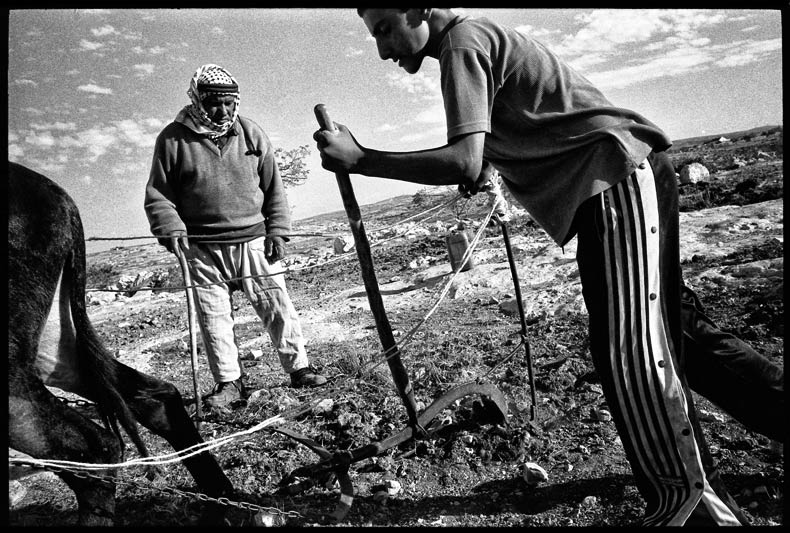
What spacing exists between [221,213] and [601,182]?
2.93 m

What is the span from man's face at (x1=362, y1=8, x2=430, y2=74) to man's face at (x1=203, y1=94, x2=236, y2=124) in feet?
7.50

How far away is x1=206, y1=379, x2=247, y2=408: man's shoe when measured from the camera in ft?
12.9

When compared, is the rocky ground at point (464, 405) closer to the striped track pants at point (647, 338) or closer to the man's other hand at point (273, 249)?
the striped track pants at point (647, 338)

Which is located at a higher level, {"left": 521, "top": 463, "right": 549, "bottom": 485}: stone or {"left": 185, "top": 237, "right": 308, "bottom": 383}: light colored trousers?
{"left": 185, "top": 237, "right": 308, "bottom": 383}: light colored trousers

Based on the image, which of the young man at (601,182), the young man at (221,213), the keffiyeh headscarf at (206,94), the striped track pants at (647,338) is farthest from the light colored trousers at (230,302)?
the striped track pants at (647,338)

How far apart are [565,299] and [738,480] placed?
9.23 ft

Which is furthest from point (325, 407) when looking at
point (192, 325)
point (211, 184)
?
point (211, 184)

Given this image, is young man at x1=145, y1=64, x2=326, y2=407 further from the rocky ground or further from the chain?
the chain

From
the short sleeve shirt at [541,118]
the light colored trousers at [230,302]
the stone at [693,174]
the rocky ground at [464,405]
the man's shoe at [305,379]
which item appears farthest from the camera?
the stone at [693,174]

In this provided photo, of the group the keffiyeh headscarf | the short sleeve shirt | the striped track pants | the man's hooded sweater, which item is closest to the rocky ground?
the striped track pants

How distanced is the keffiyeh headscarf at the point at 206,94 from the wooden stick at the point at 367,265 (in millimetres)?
2114

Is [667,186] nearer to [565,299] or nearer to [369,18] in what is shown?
[369,18]

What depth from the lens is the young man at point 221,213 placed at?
12.9ft

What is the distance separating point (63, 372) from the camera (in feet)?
8.63
